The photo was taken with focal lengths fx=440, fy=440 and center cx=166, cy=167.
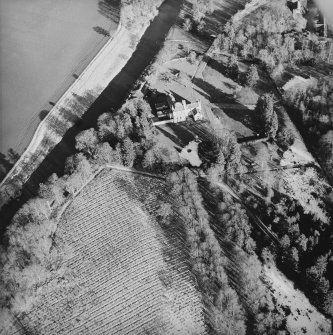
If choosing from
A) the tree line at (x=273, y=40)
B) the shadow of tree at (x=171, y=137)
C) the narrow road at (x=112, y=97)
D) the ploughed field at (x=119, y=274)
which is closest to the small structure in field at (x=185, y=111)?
the shadow of tree at (x=171, y=137)

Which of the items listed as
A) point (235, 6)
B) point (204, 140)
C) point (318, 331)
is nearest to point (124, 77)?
point (204, 140)

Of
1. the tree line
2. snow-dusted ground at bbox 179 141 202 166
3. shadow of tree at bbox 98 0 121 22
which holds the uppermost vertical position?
shadow of tree at bbox 98 0 121 22

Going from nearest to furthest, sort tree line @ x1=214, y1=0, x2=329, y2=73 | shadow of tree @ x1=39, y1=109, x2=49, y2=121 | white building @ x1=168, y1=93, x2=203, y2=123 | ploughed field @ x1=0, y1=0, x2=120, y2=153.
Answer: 1. white building @ x1=168, y1=93, x2=203, y2=123
2. shadow of tree @ x1=39, y1=109, x2=49, y2=121
3. ploughed field @ x1=0, y1=0, x2=120, y2=153
4. tree line @ x1=214, y1=0, x2=329, y2=73

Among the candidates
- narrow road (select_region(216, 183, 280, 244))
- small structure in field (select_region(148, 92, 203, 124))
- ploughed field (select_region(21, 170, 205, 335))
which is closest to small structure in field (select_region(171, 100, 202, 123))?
small structure in field (select_region(148, 92, 203, 124))

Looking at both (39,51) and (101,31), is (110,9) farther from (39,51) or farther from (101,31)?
(39,51)

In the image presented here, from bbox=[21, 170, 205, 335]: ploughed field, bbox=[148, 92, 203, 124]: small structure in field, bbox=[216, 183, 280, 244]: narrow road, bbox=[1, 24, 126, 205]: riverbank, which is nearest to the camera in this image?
bbox=[21, 170, 205, 335]: ploughed field

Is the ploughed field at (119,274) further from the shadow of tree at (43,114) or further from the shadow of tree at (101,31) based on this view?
the shadow of tree at (101,31)

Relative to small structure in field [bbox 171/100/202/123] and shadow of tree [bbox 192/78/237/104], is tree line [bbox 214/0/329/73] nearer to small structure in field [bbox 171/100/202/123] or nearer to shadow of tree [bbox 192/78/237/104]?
shadow of tree [bbox 192/78/237/104]
